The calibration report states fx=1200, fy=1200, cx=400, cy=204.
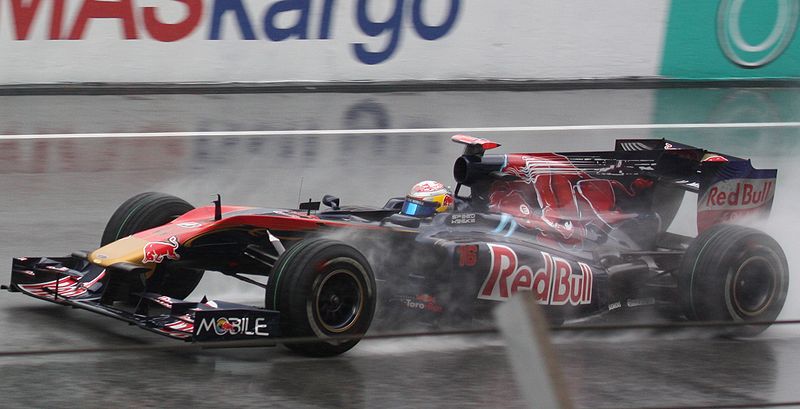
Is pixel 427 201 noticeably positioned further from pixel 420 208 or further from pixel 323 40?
pixel 323 40

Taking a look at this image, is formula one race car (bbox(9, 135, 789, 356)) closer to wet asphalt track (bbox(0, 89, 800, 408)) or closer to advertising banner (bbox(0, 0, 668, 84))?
wet asphalt track (bbox(0, 89, 800, 408))

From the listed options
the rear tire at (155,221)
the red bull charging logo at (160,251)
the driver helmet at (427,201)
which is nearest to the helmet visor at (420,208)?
the driver helmet at (427,201)

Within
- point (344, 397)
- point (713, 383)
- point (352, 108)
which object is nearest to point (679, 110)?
point (352, 108)

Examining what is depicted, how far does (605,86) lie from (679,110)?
124 cm

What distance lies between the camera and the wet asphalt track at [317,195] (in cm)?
577

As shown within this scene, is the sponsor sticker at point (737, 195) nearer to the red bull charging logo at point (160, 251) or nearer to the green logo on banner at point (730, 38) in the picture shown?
the red bull charging logo at point (160, 251)

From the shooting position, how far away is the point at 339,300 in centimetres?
626

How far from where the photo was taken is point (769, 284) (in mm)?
7355

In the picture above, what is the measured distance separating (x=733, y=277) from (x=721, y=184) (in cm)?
98

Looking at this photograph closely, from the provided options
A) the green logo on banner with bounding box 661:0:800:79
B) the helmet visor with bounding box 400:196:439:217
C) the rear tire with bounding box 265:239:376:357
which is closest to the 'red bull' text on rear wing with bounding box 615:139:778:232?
the helmet visor with bounding box 400:196:439:217

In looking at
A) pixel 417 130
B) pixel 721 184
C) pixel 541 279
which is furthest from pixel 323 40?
pixel 541 279

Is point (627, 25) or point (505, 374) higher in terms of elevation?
point (627, 25)

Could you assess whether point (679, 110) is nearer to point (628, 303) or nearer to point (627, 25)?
point (627, 25)

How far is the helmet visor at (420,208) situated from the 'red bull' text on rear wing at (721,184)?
6.26 ft
